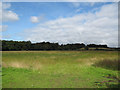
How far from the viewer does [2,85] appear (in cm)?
486

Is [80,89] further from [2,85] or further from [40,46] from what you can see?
[40,46]

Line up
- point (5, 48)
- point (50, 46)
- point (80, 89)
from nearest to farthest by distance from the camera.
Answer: point (80, 89) < point (5, 48) < point (50, 46)

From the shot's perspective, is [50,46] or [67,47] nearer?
[67,47]

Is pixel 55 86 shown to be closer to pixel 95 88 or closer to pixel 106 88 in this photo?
pixel 95 88

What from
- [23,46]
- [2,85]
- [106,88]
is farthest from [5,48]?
[106,88]

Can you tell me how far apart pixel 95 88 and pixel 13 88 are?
12.8 ft

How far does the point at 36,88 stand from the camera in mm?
4574

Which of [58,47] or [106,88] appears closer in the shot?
[106,88]

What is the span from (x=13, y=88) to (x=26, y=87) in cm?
59

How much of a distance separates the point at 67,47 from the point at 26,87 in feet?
149

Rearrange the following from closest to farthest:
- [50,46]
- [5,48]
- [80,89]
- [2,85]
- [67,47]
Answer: [80,89] < [2,85] < [5,48] < [67,47] < [50,46]

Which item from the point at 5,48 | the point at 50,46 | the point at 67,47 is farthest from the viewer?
the point at 50,46

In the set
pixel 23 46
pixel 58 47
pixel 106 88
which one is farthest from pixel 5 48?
pixel 106 88

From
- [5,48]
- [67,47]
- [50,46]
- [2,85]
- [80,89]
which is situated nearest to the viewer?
[80,89]
